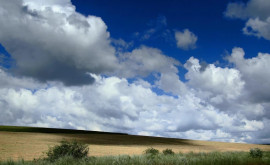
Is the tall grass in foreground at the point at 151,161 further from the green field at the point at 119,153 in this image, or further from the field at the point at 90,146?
the field at the point at 90,146

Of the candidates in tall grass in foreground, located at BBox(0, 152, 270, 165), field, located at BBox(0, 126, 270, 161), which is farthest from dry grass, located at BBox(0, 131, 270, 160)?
tall grass in foreground, located at BBox(0, 152, 270, 165)

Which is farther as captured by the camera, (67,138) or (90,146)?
(67,138)

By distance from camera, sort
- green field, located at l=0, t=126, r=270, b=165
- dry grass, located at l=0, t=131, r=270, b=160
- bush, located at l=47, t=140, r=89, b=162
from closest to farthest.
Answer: green field, located at l=0, t=126, r=270, b=165, bush, located at l=47, t=140, r=89, b=162, dry grass, located at l=0, t=131, r=270, b=160

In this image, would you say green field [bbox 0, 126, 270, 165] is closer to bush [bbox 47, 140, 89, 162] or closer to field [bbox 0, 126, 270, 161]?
field [bbox 0, 126, 270, 161]

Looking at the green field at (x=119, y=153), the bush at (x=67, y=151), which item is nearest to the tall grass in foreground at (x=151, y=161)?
the green field at (x=119, y=153)

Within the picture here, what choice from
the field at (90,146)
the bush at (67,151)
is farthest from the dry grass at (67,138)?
the bush at (67,151)

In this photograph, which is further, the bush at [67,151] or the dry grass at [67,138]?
the dry grass at [67,138]

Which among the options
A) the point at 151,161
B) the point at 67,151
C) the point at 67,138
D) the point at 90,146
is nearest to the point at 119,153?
the point at 67,151

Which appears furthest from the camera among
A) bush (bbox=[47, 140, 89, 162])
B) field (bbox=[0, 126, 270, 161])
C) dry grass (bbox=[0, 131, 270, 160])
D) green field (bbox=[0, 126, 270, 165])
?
field (bbox=[0, 126, 270, 161])

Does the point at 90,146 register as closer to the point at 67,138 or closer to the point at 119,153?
the point at 119,153

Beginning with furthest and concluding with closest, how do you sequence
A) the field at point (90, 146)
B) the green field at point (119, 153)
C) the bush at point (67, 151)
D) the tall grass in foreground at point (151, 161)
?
the field at point (90, 146) < the bush at point (67, 151) < the green field at point (119, 153) < the tall grass in foreground at point (151, 161)

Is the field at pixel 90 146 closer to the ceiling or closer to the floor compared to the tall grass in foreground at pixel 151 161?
closer to the floor

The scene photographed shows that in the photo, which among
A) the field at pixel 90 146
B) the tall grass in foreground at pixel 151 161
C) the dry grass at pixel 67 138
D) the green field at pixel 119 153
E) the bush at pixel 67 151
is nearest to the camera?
the tall grass in foreground at pixel 151 161

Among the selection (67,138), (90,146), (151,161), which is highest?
(151,161)
